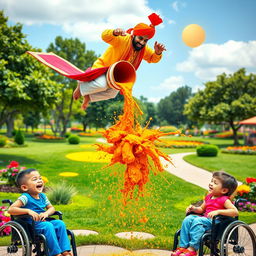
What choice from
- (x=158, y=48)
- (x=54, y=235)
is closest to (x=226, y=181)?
(x=158, y=48)

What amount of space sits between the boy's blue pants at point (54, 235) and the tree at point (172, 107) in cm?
5570

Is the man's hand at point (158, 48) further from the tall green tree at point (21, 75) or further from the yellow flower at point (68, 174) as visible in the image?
the tall green tree at point (21, 75)

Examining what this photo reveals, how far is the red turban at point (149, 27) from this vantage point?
10.3ft

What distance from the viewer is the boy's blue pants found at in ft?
9.60

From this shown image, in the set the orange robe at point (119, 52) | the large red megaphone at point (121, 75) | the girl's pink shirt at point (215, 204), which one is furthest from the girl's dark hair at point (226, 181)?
the orange robe at point (119, 52)

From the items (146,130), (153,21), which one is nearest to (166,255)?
(146,130)

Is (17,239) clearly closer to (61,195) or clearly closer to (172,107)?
(61,195)

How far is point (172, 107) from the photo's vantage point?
6141 cm

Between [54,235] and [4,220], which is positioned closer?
[54,235]

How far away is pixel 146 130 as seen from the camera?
11.6 ft

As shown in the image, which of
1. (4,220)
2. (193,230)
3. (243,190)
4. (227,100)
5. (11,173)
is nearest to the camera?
(193,230)

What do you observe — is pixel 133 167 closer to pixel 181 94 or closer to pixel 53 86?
pixel 53 86

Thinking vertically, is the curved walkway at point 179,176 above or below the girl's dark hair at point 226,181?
below

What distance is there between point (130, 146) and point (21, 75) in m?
9.97
